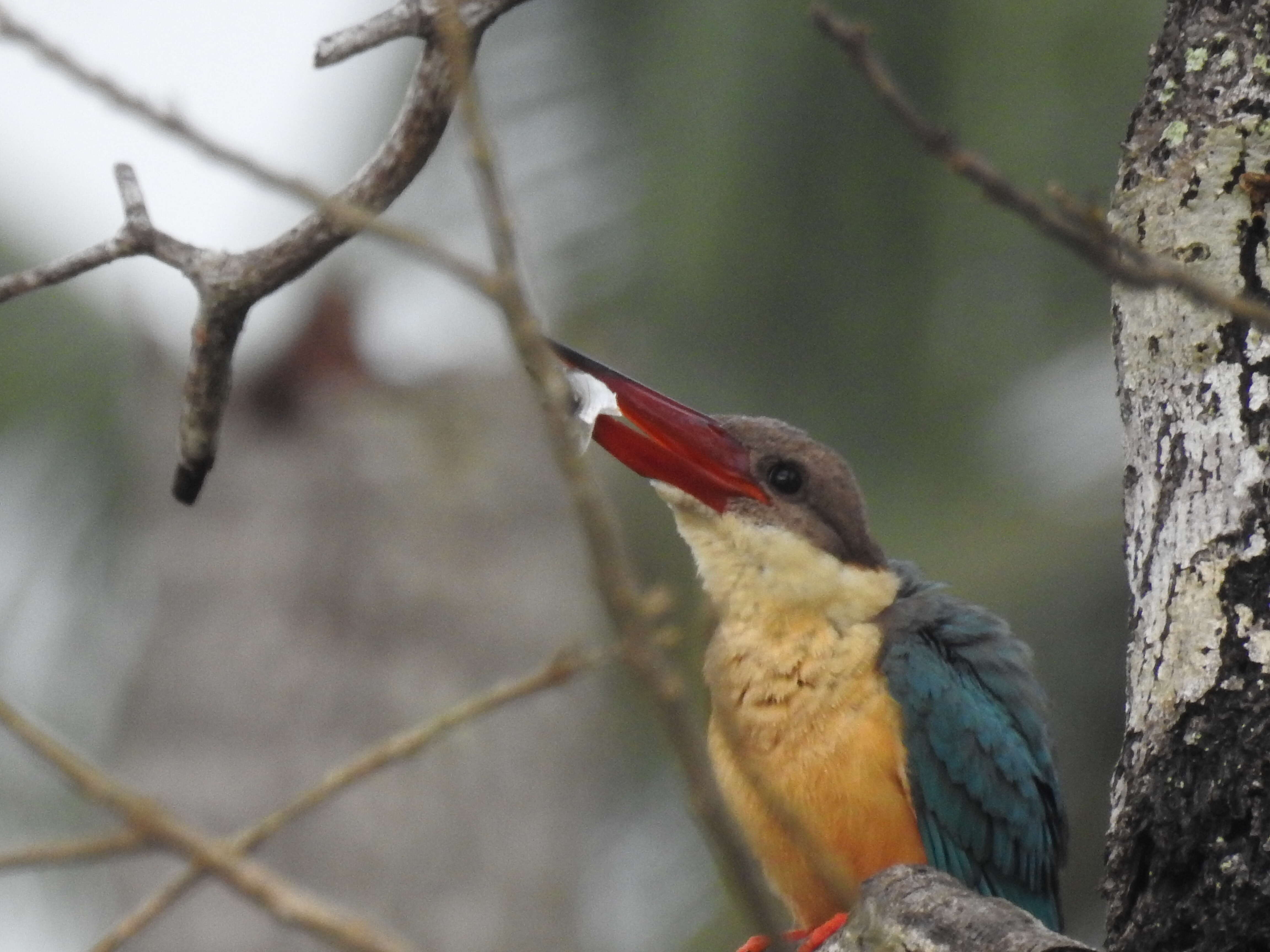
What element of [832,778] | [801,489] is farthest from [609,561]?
[801,489]

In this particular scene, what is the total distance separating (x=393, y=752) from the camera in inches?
93.8

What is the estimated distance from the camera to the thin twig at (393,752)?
2.21m

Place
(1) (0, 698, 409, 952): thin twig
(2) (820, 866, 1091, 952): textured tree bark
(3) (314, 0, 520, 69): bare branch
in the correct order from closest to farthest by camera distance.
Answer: (1) (0, 698, 409, 952): thin twig, (2) (820, 866, 1091, 952): textured tree bark, (3) (314, 0, 520, 69): bare branch

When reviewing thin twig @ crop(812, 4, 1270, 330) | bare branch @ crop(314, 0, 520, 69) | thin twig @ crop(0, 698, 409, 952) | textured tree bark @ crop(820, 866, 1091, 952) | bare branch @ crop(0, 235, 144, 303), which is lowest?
textured tree bark @ crop(820, 866, 1091, 952)

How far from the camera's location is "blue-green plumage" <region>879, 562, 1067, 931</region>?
4145 mm

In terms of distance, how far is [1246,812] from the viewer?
2904 mm

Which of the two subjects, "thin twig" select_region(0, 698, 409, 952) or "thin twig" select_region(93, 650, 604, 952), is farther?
"thin twig" select_region(93, 650, 604, 952)

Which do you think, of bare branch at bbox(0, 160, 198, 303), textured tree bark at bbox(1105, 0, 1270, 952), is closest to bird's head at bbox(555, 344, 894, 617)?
textured tree bark at bbox(1105, 0, 1270, 952)

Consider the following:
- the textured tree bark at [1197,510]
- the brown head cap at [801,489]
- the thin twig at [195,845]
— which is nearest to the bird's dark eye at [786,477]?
the brown head cap at [801,489]

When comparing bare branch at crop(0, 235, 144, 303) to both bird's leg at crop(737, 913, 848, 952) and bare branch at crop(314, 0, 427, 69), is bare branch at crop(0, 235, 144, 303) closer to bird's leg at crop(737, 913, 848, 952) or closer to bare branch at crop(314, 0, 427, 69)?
bare branch at crop(314, 0, 427, 69)

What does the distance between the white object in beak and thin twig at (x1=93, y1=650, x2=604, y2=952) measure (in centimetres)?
132

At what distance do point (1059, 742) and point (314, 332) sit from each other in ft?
13.4

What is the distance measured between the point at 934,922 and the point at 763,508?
163 cm

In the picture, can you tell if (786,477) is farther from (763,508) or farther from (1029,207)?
(1029,207)
